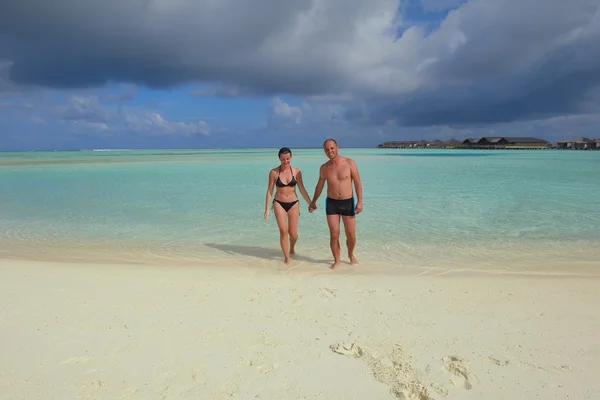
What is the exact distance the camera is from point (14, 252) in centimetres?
650

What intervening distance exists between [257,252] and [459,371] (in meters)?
4.24

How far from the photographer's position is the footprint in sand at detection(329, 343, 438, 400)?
95.5 inches

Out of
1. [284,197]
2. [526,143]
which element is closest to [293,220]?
[284,197]

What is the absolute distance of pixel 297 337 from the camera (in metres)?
3.12

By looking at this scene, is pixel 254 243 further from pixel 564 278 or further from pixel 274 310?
pixel 564 278

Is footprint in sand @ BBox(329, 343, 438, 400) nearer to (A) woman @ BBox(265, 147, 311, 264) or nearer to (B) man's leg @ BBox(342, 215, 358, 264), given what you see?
(B) man's leg @ BBox(342, 215, 358, 264)

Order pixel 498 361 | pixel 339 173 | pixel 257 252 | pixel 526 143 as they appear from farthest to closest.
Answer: pixel 526 143 < pixel 257 252 < pixel 339 173 < pixel 498 361

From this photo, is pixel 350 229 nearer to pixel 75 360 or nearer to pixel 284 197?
pixel 284 197

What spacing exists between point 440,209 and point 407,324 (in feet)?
25.1

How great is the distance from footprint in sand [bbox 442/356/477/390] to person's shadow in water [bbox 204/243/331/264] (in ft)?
10.1

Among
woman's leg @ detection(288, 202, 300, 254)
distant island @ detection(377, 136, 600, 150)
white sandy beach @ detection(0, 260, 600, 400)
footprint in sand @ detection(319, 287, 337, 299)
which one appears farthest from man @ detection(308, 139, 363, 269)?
distant island @ detection(377, 136, 600, 150)

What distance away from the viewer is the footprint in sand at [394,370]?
2.43 meters

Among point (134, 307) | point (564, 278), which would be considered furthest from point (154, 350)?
point (564, 278)

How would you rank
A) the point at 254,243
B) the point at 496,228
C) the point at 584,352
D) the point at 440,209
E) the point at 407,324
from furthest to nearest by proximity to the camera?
1. the point at 440,209
2. the point at 496,228
3. the point at 254,243
4. the point at 407,324
5. the point at 584,352
